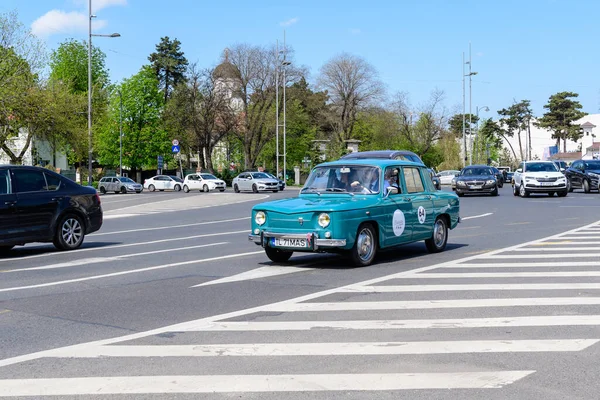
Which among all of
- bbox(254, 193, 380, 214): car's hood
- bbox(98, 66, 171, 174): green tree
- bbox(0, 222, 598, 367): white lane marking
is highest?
bbox(98, 66, 171, 174): green tree

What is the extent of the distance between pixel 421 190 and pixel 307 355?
7343 millimetres

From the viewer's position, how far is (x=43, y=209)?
14086 millimetres

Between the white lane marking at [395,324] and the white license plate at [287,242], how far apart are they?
3557mm

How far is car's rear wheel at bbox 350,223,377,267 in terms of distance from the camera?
447 inches

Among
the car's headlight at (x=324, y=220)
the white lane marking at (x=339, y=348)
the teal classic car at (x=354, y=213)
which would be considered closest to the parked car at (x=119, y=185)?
the teal classic car at (x=354, y=213)

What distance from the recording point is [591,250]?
13938 mm

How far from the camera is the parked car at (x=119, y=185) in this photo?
64812 millimetres

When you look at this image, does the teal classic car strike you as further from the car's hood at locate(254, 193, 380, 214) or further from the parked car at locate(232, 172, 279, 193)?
the parked car at locate(232, 172, 279, 193)

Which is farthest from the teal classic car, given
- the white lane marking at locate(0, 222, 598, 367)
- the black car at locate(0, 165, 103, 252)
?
the black car at locate(0, 165, 103, 252)

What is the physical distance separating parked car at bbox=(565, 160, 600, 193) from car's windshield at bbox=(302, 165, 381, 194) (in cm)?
3078

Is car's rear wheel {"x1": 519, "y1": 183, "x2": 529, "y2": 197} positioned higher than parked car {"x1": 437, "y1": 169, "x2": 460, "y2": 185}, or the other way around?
parked car {"x1": 437, "y1": 169, "x2": 460, "y2": 185}

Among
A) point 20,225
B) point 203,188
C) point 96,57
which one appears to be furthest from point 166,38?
point 20,225

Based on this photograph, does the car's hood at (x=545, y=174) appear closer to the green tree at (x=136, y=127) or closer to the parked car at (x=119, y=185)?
the parked car at (x=119, y=185)

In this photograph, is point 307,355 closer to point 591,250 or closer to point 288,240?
point 288,240
